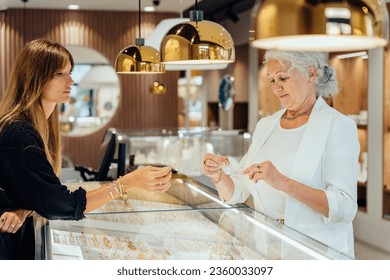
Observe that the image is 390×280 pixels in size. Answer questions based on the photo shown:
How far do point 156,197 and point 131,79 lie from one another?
463cm

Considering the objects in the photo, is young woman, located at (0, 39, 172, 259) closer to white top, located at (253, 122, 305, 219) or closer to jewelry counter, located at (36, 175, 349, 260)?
jewelry counter, located at (36, 175, 349, 260)

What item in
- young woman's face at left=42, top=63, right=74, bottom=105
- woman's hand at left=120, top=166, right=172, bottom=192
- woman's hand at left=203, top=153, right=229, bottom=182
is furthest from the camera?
woman's hand at left=203, top=153, right=229, bottom=182

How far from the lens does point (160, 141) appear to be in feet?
15.7

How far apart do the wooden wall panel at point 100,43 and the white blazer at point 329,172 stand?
4.86 metres

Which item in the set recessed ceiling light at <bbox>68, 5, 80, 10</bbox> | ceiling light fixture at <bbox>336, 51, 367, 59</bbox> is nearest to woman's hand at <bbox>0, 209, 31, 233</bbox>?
ceiling light fixture at <bbox>336, 51, 367, 59</bbox>

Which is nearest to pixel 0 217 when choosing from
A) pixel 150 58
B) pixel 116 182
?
pixel 116 182

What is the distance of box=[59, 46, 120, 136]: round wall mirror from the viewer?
23.2 ft

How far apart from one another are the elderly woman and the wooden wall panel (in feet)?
15.4

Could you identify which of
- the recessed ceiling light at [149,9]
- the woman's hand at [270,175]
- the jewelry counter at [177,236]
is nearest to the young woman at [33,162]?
the jewelry counter at [177,236]

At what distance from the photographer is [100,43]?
274 inches

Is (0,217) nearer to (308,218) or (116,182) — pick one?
(116,182)

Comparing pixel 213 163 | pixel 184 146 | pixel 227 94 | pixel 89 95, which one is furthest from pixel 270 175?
pixel 89 95

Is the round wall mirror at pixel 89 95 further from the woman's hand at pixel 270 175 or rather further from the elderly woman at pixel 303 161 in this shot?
the woman's hand at pixel 270 175

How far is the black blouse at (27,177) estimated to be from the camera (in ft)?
5.28
